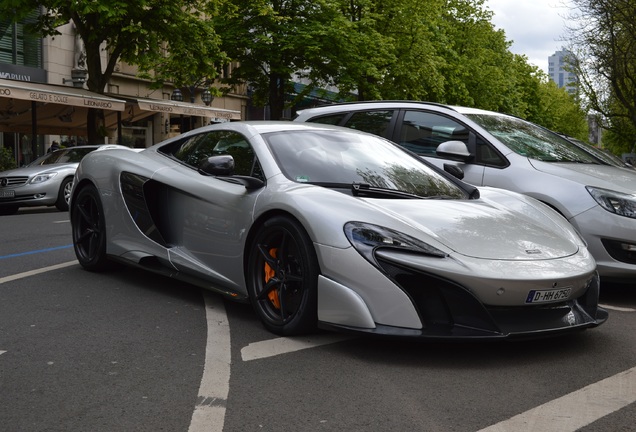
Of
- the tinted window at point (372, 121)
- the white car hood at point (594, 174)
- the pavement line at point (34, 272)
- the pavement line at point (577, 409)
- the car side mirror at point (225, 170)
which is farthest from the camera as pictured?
the tinted window at point (372, 121)

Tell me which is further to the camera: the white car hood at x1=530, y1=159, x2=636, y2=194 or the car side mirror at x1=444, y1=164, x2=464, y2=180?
the white car hood at x1=530, y1=159, x2=636, y2=194

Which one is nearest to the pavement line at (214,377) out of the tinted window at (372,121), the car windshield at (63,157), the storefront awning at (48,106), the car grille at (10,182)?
the tinted window at (372,121)

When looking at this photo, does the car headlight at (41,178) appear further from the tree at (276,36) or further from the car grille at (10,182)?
the tree at (276,36)

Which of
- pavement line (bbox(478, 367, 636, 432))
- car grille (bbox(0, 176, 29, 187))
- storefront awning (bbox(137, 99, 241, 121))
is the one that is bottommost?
car grille (bbox(0, 176, 29, 187))

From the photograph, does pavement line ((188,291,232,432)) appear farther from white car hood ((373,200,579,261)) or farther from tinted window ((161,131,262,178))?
white car hood ((373,200,579,261))

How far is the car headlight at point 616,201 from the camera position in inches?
250

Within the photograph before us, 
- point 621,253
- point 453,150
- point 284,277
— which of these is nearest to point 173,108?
point 453,150

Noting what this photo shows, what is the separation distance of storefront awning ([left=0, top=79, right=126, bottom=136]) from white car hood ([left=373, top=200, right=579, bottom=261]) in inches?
592

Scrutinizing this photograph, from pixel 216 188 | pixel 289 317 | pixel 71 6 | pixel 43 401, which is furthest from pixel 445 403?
pixel 71 6

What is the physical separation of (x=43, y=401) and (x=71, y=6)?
1825cm

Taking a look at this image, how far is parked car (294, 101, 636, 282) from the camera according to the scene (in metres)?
6.34

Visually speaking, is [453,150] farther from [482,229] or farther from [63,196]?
[63,196]

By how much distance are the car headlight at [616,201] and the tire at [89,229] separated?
150 inches

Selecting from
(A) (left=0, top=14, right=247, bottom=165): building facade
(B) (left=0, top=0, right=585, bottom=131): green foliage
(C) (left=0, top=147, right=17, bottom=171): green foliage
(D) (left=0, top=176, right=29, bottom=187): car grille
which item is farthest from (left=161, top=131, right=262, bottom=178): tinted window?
(C) (left=0, top=147, right=17, bottom=171): green foliage
